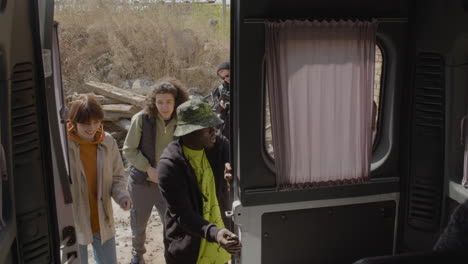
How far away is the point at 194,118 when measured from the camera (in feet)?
10.2

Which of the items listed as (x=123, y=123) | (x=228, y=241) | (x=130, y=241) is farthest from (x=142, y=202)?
(x=123, y=123)

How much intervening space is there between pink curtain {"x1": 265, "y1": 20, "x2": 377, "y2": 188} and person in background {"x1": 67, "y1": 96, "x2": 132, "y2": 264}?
4.78 feet

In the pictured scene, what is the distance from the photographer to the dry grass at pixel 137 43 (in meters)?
13.8

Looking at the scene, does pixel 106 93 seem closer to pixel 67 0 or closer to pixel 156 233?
pixel 156 233

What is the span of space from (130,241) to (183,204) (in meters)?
2.87

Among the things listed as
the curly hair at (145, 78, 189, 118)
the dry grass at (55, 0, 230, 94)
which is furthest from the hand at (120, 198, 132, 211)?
the dry grass at (55, 0, 230, 94)

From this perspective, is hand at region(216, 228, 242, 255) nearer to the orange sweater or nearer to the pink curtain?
the pink curtain

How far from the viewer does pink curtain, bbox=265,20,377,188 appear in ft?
9.36

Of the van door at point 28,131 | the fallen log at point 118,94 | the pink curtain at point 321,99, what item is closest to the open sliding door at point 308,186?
the pink curtain at point 321,99

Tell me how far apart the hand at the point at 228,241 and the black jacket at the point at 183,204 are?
0.12 ft

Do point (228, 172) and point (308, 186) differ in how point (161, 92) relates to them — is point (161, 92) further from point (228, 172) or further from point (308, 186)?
point (308, 186)

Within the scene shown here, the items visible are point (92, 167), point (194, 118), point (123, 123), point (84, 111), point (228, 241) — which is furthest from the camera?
point (123, 123)

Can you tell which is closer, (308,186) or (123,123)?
(308,186)

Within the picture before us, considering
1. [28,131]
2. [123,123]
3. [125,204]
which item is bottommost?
[125,204]
